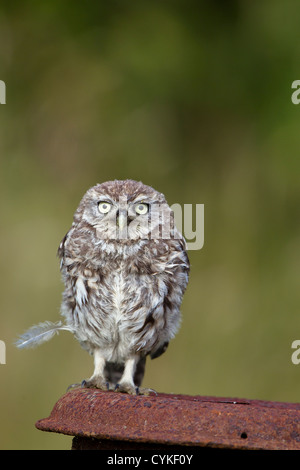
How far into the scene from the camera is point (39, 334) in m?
2.71

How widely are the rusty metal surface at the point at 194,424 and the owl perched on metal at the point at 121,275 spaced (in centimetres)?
64

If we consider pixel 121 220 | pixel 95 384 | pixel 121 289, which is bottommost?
pixel 95 384

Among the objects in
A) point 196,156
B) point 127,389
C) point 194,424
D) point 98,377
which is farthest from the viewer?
point 196,156

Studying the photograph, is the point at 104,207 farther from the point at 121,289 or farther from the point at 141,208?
the point at 121,289

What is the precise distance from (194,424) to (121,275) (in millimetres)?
901

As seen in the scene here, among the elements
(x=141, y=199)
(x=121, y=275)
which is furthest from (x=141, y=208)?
(x=121, y=275)

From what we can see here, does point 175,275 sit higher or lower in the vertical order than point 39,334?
higher

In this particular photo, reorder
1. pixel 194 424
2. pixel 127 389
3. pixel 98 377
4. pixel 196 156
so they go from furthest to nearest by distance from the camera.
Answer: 1. pixel 196 156
2. pixel 98 377
3. pixel 127 389
4. pixel 194 424

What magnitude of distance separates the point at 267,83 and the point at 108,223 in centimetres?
229

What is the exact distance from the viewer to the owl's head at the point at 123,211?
8.30 ft

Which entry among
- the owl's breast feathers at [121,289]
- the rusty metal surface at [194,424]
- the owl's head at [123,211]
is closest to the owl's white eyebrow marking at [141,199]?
the owl's head at [123,211]

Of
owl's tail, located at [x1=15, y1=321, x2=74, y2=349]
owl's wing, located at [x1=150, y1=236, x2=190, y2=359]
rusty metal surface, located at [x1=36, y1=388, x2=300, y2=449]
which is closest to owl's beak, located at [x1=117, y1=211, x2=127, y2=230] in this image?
owl's wing, located at [x1=150, y1=236, x2=190, y2=359]
